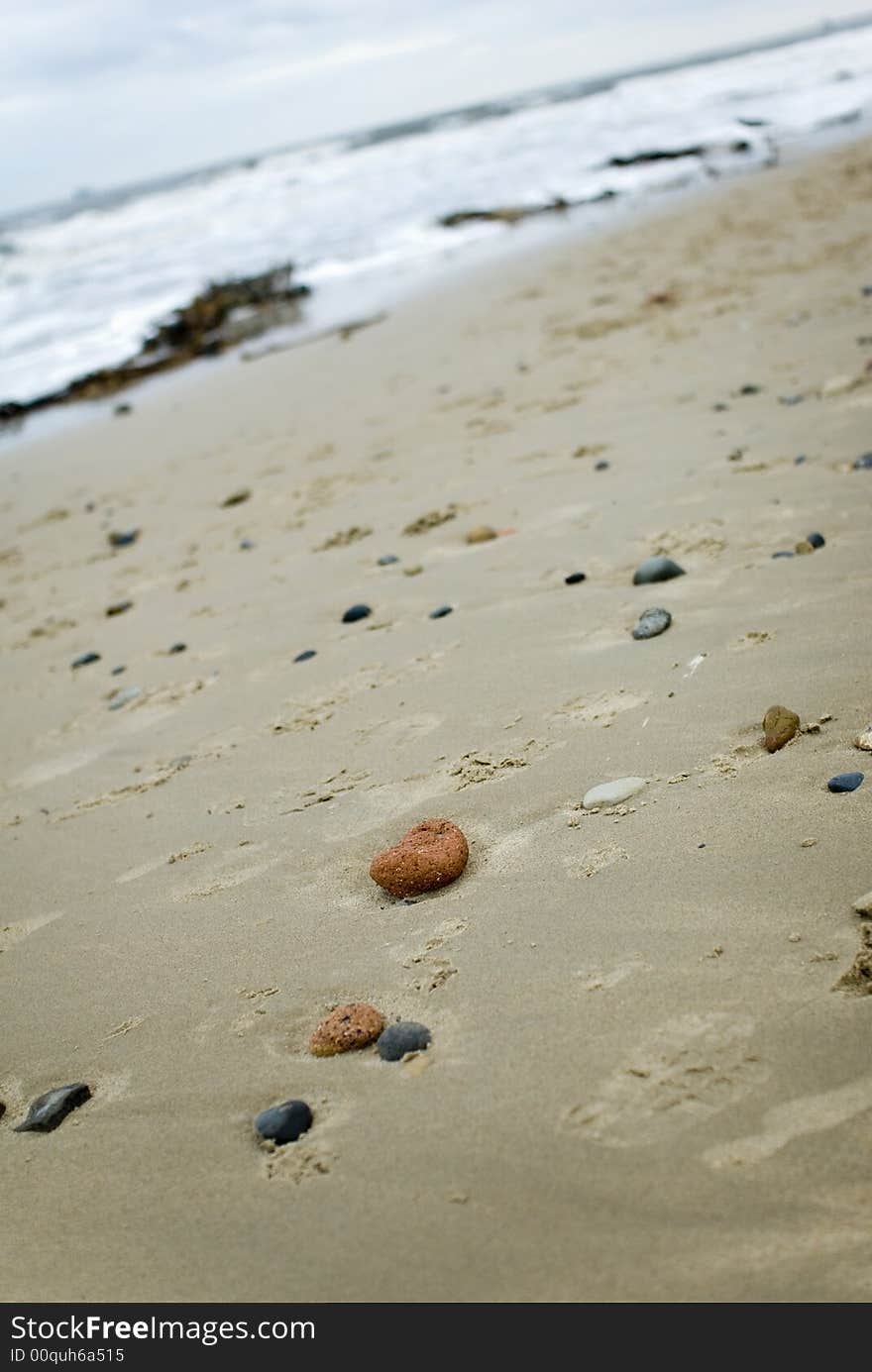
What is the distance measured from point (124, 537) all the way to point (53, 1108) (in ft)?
14.8

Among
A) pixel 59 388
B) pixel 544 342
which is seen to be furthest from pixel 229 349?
pixel 544 342

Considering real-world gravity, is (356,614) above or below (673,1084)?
above

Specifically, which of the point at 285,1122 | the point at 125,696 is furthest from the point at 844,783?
the point at 125,696

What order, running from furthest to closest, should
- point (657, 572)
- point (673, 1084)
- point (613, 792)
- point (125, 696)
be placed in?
point (125, 696), point (657, 572), point (613, 792), point (673, 1084)

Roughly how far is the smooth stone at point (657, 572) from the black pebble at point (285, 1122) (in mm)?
2094

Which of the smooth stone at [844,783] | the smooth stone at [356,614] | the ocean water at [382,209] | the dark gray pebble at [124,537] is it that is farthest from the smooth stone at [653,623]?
the ocean water at [382,209]

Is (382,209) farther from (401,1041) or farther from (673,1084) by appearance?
(673,1084)

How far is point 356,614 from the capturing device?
3689mm

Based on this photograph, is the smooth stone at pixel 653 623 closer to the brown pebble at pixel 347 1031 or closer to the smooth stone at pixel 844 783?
the smooth stone at pixel 844 783

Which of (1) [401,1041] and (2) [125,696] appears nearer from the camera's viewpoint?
(1) [401,1041]

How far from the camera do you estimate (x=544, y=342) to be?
24.7 feet

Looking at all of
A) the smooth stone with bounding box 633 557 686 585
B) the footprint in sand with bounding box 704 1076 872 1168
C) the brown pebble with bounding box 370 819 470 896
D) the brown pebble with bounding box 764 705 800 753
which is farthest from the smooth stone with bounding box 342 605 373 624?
the footprint in sand with bounding box 704 1076 872 1168

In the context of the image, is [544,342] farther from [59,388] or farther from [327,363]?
[59,388]
